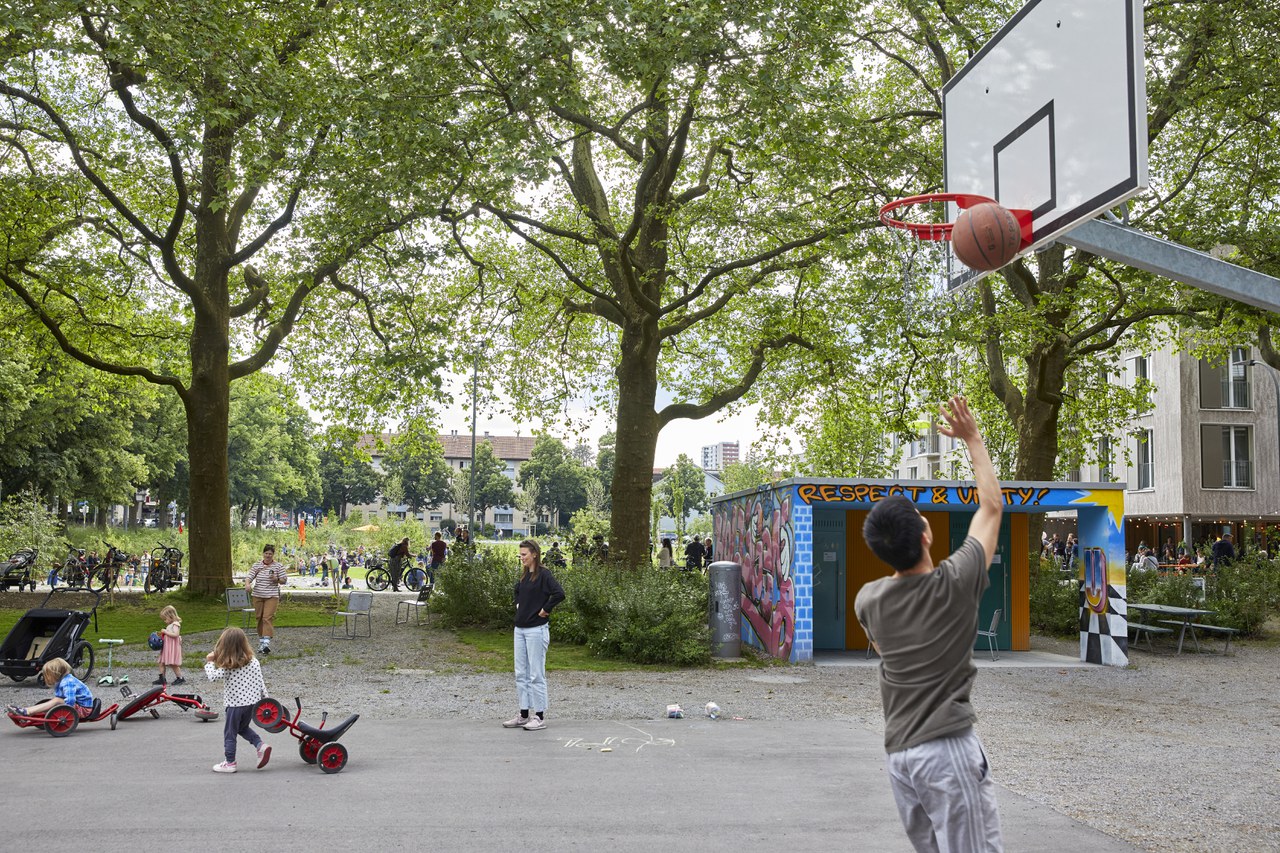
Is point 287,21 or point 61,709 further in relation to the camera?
point 287,21

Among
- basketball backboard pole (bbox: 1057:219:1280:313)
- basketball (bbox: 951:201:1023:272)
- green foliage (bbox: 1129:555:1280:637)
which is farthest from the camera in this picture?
green foliage (bbox: 1129:555:1280:637)

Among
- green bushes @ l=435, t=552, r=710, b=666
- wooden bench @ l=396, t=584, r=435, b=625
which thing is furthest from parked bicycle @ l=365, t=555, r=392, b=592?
green bushes @ l=435, t=552, r=710, b=666

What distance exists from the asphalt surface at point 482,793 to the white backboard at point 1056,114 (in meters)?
4.11

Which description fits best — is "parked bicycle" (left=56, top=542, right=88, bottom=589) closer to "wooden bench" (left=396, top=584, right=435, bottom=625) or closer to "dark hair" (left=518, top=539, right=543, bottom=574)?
"wooden bench" (left=396, top=584, right=435, bottom=625)

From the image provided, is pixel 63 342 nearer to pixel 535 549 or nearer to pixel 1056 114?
pixel 535 549

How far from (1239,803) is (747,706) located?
523 centimetres

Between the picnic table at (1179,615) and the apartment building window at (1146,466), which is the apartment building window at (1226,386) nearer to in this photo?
the apartment building window at (1146,466)

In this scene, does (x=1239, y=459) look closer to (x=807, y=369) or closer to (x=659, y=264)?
(x=807, y=369)

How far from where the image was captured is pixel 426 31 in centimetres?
1520

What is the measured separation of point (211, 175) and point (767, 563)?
14.4 meters

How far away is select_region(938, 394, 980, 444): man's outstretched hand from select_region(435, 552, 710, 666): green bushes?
11708mm

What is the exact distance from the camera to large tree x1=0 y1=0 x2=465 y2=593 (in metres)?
15.8

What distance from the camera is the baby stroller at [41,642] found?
39.3 ft

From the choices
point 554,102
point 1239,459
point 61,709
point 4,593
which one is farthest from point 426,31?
point 1239,459
